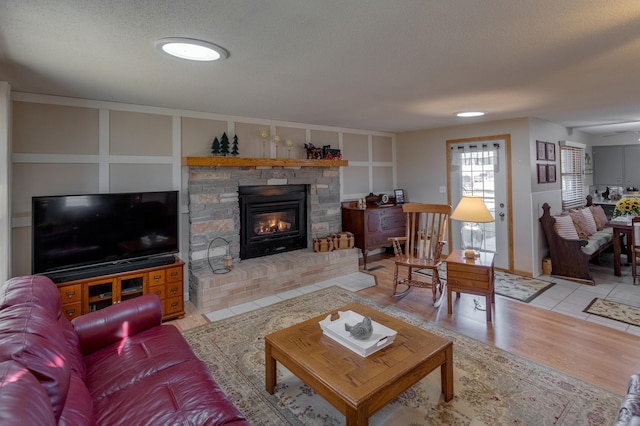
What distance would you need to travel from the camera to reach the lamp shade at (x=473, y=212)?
3.58 meters

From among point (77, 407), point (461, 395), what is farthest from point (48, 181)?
point (461, 395)

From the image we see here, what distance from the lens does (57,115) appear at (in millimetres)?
3289

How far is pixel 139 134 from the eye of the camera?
376cm

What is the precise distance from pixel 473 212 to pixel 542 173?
242 centimetres

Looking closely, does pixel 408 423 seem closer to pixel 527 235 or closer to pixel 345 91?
pixel 345 91

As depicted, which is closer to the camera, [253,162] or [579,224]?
[253,162]

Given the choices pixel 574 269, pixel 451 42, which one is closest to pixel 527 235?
pixel 574 269

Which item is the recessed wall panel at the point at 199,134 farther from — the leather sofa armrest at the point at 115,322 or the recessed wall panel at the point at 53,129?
the leather sofa armrest at the point at 115,322

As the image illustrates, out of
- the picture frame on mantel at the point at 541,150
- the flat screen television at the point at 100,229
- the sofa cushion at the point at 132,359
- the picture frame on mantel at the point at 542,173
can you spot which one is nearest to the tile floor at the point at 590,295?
the picture frame on mantel at the point at 542,173

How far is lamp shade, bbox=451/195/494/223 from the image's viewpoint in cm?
358

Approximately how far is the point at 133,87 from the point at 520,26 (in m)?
3.13

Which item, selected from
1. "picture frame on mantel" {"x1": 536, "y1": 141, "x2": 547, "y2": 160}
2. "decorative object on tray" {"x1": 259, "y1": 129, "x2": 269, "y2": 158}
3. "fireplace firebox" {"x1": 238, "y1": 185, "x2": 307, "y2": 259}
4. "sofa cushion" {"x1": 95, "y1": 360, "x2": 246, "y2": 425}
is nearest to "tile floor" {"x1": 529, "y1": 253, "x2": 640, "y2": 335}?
"picture frame on mantel" {"x1": 536, "y1": 141, "x2": 547, "y2": 160}

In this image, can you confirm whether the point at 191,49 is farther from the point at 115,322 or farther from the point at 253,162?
the point at 253,162

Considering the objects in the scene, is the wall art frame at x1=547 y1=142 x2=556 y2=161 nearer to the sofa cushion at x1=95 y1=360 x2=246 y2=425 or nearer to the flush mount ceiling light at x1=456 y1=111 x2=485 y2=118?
the flush mount ceiling light at x1=456 y1=111 x2=485 y2=118
